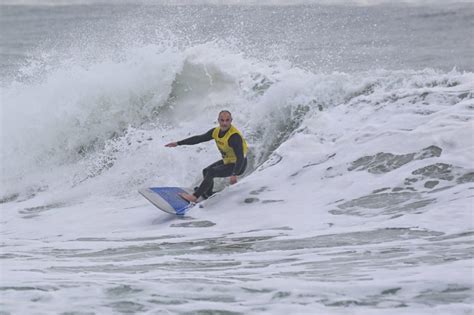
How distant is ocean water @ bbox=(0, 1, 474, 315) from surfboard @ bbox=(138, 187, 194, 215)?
18 centimetres

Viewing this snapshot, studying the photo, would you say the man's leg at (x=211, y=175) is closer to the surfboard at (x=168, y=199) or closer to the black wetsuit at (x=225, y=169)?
the black wetsuit at (x=225, y=169)

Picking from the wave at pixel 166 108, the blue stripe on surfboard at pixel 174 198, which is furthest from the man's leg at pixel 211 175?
the wave at pixel 166 108

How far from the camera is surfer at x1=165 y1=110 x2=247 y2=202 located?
10062 millimetres

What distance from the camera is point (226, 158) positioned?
1043cm

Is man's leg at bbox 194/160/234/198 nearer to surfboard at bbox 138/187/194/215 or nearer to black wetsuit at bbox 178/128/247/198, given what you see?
black wetsuit at bbox 178/128/247/198

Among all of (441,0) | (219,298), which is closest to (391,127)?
(219,298)

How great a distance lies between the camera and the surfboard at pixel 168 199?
9.76 metres

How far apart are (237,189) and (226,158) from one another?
459 millimetres

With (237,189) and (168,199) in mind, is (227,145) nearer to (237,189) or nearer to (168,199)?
(237,189)

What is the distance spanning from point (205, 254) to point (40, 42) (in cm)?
2716

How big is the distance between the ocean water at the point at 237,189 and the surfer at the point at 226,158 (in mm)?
194

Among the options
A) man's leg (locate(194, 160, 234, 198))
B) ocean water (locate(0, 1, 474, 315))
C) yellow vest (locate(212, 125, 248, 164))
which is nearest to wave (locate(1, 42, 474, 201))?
ocean water (locate(0, 1, 474, 315))

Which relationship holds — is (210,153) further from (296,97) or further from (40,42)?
(40,42)

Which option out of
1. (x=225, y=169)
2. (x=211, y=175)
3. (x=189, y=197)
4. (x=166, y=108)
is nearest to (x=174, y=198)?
(x=189, y=197)
